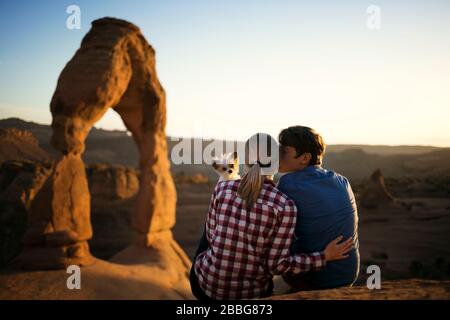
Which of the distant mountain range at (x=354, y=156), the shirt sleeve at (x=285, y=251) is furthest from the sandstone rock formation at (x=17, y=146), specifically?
the shirt sleeve at (x=285, y=251)

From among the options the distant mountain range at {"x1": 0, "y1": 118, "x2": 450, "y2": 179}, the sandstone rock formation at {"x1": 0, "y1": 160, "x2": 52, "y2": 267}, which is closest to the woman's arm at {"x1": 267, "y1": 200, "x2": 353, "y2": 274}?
the sandstone rock formation at {"x1": 0, "y1": 160, "x2": 52, "y2": 267}

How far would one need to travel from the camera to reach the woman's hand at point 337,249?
8.11 feet

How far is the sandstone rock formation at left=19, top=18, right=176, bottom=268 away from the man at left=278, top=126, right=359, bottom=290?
645 cm

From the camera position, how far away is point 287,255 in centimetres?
242

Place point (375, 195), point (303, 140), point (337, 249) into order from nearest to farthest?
point (337, 249) < point (303, 140) < point (375, 195)

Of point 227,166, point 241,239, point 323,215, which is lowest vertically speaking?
point 241,239

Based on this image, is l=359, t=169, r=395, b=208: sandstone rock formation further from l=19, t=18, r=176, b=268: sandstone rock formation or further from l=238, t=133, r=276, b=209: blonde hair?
l=238, t=133, r=276, b=209: blonde hair

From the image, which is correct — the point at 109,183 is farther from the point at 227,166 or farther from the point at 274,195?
the point at 274,195

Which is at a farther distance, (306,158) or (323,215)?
(306,158)

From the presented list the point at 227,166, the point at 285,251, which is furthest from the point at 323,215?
the point at 227,166

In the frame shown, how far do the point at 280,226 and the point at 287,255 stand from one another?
0.64 ft

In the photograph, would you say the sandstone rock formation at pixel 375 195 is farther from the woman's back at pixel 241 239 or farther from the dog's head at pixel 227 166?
the woman's back at pixel 241 239
